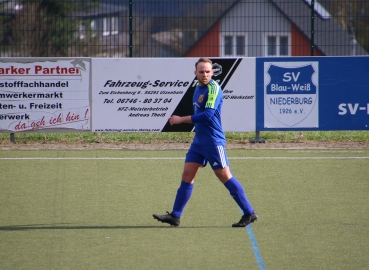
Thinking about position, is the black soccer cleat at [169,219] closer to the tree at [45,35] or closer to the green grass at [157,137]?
the green grass at [157,137]

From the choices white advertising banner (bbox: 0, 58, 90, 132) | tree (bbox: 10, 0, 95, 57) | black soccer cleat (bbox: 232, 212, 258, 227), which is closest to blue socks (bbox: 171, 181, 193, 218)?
black soccer cleat (bbox: 232, 212, 258, 227)

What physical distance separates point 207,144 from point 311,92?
20.4 ft

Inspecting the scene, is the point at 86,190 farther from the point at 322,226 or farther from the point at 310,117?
the point at 310,117

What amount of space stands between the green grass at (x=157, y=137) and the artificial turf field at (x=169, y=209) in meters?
1.25

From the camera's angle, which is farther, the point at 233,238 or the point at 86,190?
the point at 86,190

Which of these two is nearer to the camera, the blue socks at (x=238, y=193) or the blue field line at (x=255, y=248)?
the blue field line at (x=255, y=248)

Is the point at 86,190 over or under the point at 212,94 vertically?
under

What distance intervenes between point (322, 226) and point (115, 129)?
Answer: 246 inches

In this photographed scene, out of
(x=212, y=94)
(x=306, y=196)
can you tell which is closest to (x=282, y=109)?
(x=306, y=196)

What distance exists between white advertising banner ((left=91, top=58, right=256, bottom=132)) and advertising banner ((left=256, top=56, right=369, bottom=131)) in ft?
0.91

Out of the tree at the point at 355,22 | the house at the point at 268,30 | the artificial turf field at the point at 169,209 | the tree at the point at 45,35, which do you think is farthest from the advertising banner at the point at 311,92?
the tree at the point at 45,35

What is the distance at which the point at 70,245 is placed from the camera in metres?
6.58

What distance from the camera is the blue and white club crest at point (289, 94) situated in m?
12.8

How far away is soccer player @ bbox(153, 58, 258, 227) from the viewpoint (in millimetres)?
6863
